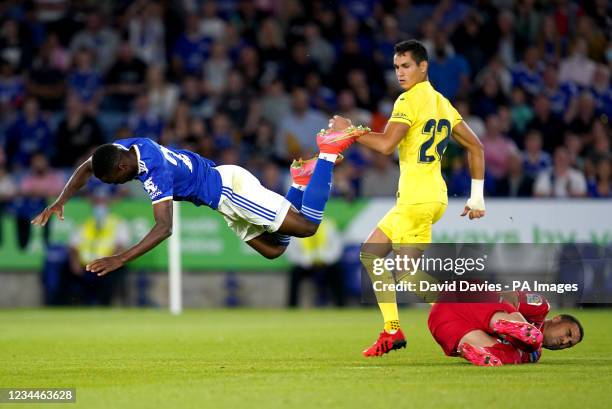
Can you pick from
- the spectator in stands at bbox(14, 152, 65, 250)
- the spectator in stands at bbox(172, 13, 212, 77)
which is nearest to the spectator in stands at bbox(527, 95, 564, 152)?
the spectator in stands at bbox(172, 13, 212, 77)

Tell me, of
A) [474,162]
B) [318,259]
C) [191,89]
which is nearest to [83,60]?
[191,89]

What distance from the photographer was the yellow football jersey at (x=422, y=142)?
32.4ft

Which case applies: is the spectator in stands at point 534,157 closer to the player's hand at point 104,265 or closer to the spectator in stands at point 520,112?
the spectator in stands at point 520,112

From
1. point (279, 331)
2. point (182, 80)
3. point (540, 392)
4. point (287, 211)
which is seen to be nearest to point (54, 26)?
point (182, 80)

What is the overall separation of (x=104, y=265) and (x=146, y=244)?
0.49 m

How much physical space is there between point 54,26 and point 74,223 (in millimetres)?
5284

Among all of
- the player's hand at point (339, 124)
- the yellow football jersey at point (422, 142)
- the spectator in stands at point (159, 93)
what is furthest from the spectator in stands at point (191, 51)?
the yellow football jersey at point (422, 142)

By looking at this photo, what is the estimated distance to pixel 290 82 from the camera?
20641 mm

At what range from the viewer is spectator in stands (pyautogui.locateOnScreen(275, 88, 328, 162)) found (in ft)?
63.5

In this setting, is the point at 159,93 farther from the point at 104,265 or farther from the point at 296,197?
the point at 104,265

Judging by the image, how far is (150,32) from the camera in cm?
2147

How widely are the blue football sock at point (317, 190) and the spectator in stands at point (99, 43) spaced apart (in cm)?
1185

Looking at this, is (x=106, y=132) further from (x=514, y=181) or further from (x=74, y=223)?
(x=514, y=181)

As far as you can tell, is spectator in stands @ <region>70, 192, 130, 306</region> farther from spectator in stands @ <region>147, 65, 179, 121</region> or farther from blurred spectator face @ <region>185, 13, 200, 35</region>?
blurred spectator face @ <region>185, 13, 200, 35</region>
